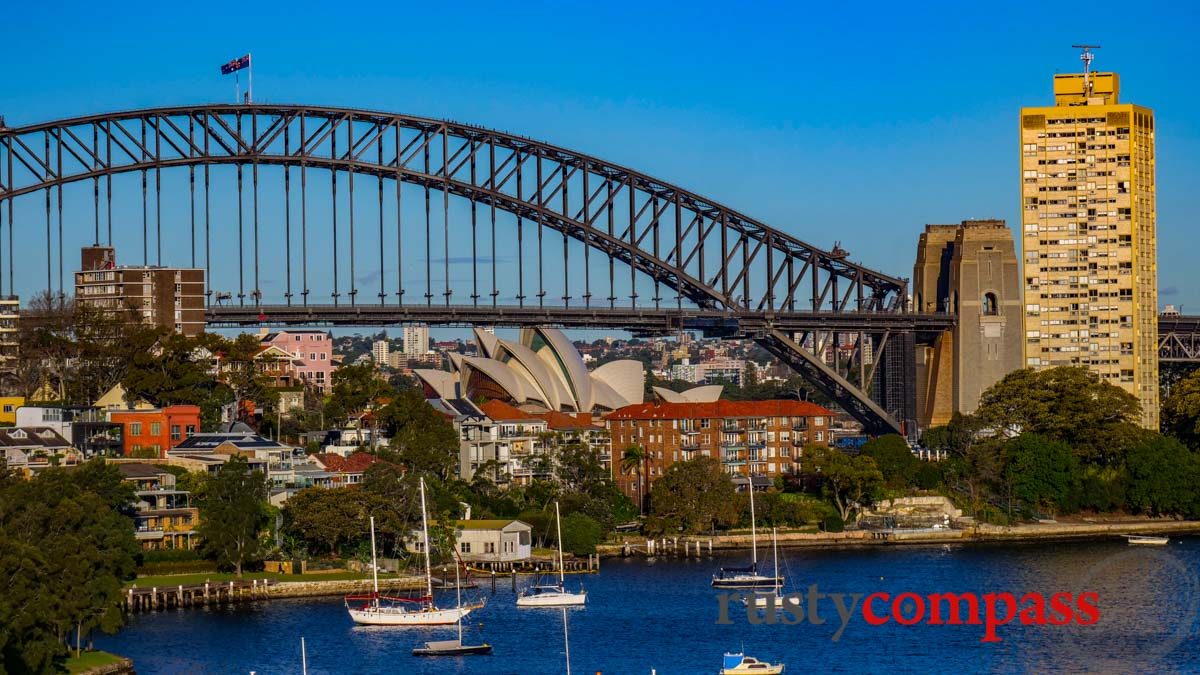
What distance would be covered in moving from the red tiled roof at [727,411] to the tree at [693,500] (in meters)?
11.6

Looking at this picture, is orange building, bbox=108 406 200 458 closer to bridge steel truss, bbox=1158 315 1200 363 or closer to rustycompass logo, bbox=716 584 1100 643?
rustycompass logo, bbox=716 584 1100 643

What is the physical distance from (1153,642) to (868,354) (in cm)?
10449

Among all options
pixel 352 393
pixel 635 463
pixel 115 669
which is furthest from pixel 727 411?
pixel 115 669

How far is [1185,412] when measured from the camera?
14450 cm

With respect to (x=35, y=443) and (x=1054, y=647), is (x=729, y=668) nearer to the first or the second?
(x=1054, y=647)

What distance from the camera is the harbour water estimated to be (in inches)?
3187

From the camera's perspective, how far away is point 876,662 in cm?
8150

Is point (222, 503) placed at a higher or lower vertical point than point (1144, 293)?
lower

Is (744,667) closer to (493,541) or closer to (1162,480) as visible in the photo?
(493,541)

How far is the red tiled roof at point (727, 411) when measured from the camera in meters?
134

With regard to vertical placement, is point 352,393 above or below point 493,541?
above

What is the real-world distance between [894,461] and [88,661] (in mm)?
62475

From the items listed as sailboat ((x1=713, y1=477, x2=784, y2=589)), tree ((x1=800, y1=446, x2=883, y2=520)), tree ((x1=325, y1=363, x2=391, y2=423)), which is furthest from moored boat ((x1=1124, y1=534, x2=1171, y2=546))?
tree ((x1=325, y1=363, x2=391, y2=423))

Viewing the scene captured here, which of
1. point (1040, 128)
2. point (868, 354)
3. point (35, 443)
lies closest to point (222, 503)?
point (35, 443)
